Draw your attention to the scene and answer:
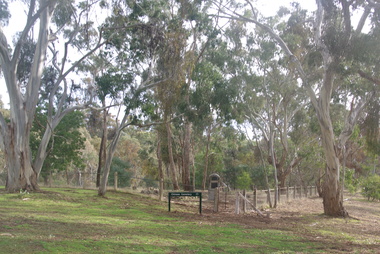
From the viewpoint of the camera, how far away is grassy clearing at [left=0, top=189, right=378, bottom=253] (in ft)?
26.3

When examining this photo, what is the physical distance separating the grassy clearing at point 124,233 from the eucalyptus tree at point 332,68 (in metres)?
5.82

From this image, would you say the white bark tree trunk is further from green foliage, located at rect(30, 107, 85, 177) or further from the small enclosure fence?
green foliage, located at rect(30, 107, 85, 177)

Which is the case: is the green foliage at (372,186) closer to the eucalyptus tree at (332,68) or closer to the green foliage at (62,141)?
the eucalyptus tree at (332,68)

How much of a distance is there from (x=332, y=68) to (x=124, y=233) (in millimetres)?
10640

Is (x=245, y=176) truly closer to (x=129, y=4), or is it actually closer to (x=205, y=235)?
(x=129, y=4)

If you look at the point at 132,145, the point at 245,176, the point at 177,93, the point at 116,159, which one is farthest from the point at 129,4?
the point at 132,145

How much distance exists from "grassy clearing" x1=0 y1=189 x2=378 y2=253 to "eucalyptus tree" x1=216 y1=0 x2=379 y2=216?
19.1ft

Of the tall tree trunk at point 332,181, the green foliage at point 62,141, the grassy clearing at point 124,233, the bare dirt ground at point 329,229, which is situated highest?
the green foliage at point 62,141

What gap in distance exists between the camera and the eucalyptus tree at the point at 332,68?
47.9ft

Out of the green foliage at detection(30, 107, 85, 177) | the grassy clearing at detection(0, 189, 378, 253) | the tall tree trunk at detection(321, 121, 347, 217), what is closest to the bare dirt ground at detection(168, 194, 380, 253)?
the grassy clearing at detection(0, 189, 378, 253)

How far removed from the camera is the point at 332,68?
1538cm

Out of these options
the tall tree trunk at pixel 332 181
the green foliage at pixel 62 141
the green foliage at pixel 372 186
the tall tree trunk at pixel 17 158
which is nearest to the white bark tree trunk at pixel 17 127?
the tall tree trunk at pixel 17 158

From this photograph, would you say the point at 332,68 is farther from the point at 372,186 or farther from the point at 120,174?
the point at 120,174

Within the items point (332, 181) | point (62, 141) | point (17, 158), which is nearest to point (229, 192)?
point (332, 181)
